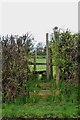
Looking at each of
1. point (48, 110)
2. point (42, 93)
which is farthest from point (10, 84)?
point (48, 110)

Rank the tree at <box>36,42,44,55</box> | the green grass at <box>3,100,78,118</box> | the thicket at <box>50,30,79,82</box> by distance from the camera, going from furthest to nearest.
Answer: the tree at <box>36,42,44,55</box> → the thicket at <box>50,30,79,82</box> → the green grass at <box>3,100,78,118</box>

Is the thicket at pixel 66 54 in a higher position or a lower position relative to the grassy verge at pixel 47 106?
higher

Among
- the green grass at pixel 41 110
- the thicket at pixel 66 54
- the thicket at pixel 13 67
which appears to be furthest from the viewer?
the thicket at pixel 66 54

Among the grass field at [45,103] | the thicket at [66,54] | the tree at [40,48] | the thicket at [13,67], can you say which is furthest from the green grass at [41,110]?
the tree at [40,48]

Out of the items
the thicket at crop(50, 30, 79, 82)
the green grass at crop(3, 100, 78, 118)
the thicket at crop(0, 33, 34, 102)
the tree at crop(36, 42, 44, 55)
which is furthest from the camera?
the tree at crop(36, 42, 44, 55)

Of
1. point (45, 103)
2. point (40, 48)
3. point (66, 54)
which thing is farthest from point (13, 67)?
point (40, 48)

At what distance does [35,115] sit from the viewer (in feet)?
19.9

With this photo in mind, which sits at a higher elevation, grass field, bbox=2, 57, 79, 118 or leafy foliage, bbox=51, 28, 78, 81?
leafy foliage, bbox=51, 28, 78, 81

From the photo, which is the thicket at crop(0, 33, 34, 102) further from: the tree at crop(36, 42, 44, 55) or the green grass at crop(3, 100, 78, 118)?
the tree at crop(36, 42, 44, 55)

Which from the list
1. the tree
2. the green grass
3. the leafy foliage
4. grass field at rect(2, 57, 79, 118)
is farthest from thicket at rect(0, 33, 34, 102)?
the tree

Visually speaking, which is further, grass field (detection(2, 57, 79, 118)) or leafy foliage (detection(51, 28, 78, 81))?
leafy foliage (detection(51, 28, 78, 81))

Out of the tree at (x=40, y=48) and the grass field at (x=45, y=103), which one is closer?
the grass field at (x=45, y=103)

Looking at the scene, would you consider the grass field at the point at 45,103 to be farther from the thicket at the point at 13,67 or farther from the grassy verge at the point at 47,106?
the thicket at the point at 13,67

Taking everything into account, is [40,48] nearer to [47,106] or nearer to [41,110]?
[47,106]
